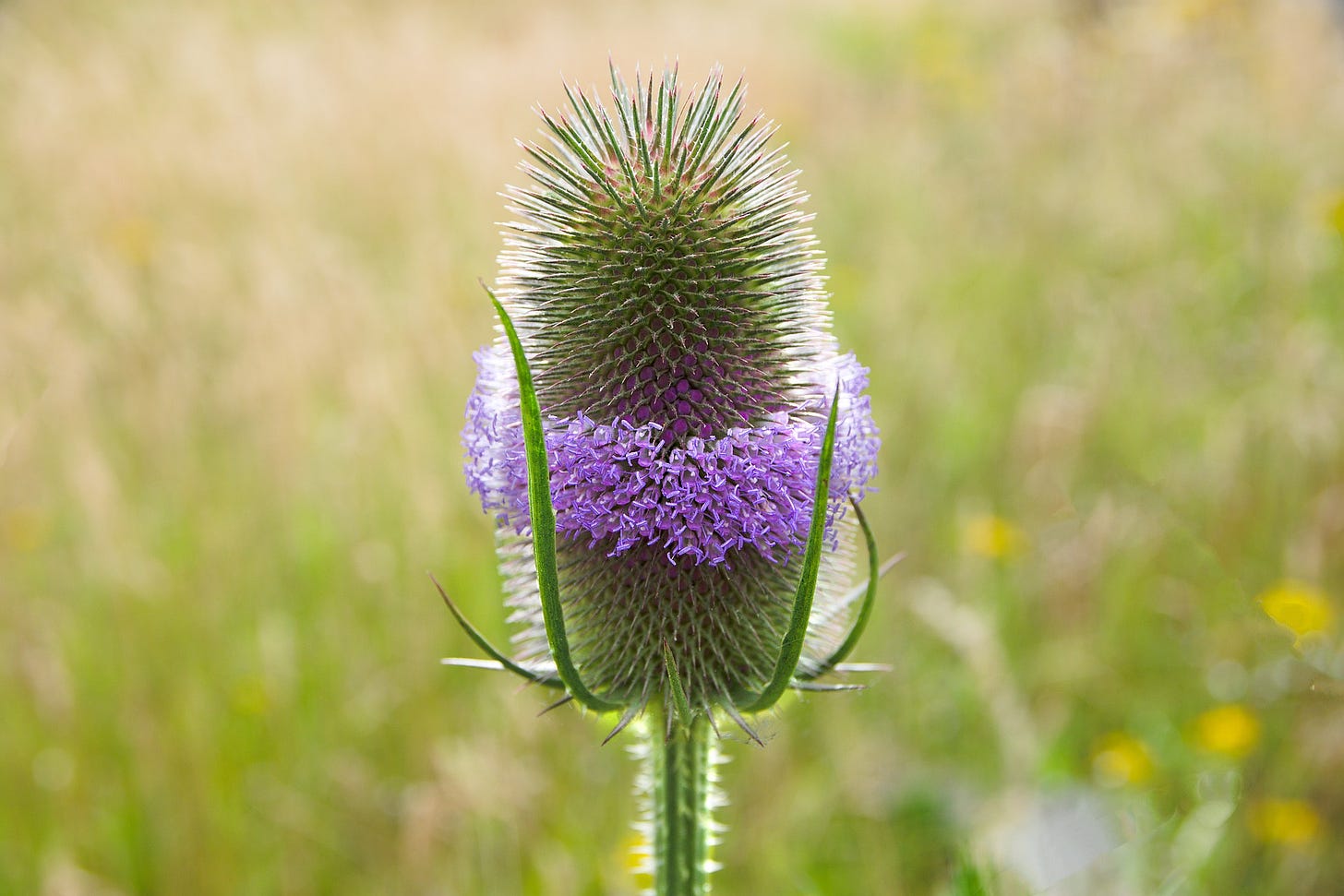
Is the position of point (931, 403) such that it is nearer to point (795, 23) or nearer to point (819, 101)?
point (819, 101)

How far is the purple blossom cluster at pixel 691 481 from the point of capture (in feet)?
5.13

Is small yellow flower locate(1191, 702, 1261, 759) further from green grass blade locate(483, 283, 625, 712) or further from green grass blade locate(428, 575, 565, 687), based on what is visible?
green grass blade locate(483, 283, 625, 712)

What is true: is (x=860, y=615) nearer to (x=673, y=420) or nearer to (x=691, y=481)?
(x=691, y=481)

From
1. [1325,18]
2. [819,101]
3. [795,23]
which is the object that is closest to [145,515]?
[819,101]

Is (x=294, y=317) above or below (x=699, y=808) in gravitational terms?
Result: above

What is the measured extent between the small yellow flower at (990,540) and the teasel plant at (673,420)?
6.78 feet

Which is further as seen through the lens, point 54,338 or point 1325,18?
point 1325,18

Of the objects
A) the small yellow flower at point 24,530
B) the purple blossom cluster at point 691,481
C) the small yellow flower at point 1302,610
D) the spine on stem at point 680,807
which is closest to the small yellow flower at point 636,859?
the spine on stem at point 680,807

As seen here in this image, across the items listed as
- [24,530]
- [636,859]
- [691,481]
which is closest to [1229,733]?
[636,859]

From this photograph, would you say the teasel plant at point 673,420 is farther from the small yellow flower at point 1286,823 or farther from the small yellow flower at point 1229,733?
the small yellow flower at point 1229,733

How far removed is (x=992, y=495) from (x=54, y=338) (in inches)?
162

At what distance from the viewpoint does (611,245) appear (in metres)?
1.59

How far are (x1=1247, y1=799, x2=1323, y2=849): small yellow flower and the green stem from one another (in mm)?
1835

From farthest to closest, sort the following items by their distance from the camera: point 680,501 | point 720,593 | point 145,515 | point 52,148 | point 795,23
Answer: point 795,23 < point 52,148 < point 145,515 < point 720,593 < point 680,501
